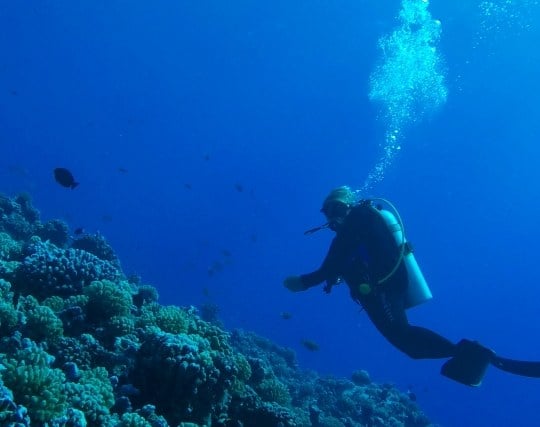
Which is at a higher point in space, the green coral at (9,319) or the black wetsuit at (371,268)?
the black wetsuit at (371,268)

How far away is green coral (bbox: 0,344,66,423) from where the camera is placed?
2898mm

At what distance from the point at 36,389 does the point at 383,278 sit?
545 cm

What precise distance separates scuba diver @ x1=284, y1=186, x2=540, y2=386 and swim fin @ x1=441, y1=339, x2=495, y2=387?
1cm

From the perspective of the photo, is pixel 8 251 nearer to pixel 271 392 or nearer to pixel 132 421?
pixel 271 392

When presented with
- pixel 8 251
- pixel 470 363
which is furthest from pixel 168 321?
pixel 470 363

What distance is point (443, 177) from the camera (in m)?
136

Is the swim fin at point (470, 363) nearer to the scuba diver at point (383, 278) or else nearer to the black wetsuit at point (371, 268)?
the scuba diver at point (383, 278)

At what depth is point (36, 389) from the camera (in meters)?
3.00

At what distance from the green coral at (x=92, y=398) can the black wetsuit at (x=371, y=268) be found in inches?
167

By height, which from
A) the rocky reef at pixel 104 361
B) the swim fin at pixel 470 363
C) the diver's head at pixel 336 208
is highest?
the diver's head at pixel 336 208

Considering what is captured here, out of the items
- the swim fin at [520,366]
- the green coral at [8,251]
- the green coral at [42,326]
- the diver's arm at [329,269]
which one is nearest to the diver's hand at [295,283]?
the diver's arm at [329,269]

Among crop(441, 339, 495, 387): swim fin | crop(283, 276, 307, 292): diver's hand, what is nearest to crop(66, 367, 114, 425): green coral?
crop(283, 276, 307, 292): diver's hand

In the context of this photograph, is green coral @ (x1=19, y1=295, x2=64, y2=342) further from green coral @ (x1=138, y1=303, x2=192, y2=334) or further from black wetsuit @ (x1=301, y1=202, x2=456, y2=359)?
black wetsuit @ (x1=301, y1=202, x2=456, y2=359)

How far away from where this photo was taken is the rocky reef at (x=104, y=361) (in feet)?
9.97
